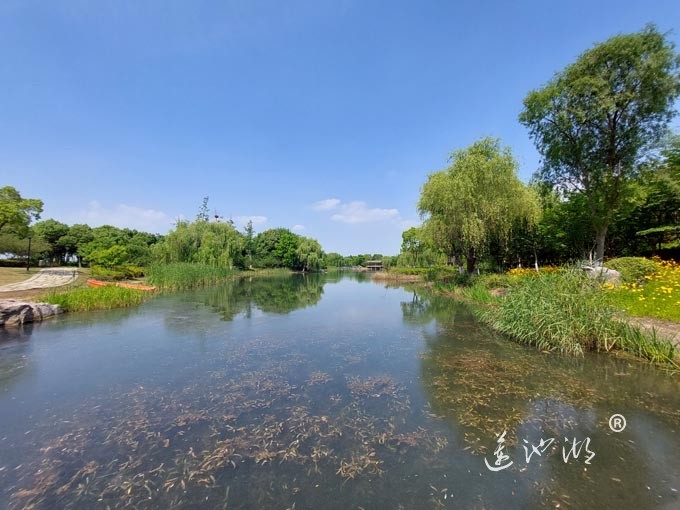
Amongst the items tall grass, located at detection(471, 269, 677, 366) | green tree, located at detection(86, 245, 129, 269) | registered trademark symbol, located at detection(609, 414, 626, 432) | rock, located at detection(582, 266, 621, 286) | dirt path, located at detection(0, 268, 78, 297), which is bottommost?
registered trademark symbol, located at detection(609, 414, 626, 432)

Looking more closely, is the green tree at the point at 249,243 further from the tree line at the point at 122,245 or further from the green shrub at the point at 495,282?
the green shrub at the point at 495,282

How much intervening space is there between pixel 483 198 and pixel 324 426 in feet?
59.1

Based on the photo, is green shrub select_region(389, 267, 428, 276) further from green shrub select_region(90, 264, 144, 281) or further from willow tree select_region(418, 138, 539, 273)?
green shrub select_region(90, 264, 144, 281)

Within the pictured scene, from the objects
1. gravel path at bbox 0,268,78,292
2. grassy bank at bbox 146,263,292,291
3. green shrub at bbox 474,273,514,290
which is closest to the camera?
gravel path at bbox 0,268,78,292

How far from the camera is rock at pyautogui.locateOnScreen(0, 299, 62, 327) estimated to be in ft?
32.8

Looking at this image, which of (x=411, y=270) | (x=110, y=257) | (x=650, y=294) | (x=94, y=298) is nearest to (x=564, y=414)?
(x=650, y=294)

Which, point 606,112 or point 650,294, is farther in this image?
point 606,112

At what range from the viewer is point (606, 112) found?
1412 cm

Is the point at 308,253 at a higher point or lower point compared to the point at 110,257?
higher

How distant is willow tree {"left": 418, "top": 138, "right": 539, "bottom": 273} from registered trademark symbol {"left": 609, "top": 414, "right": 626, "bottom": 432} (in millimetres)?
14050

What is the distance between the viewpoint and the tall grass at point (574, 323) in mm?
6967

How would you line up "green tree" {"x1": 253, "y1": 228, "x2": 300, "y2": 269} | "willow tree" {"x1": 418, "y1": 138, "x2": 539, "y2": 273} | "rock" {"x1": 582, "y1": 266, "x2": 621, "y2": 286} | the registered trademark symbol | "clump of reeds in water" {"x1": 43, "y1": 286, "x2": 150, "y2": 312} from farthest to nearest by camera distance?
"green tree" {"x1": 253, "y1": 228, "x2": 300, "y2": 269}, "willow tree" {"x1": 418, "y1": 138, "x2": 539, "y2": 273}, "clump of reeds in water" {"x1": 43, "y1": 286, "x2": 150, "y2": 312}, "rock" {"x1": 582, "y1": 266, "x2": 621, "y2": 286}, the registered trademark symbol

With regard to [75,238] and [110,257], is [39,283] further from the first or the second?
[75,238]

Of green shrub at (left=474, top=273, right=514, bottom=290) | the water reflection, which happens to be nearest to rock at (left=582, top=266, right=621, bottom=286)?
green shrub at (left=474, top=273, right=514, bottom=290)
